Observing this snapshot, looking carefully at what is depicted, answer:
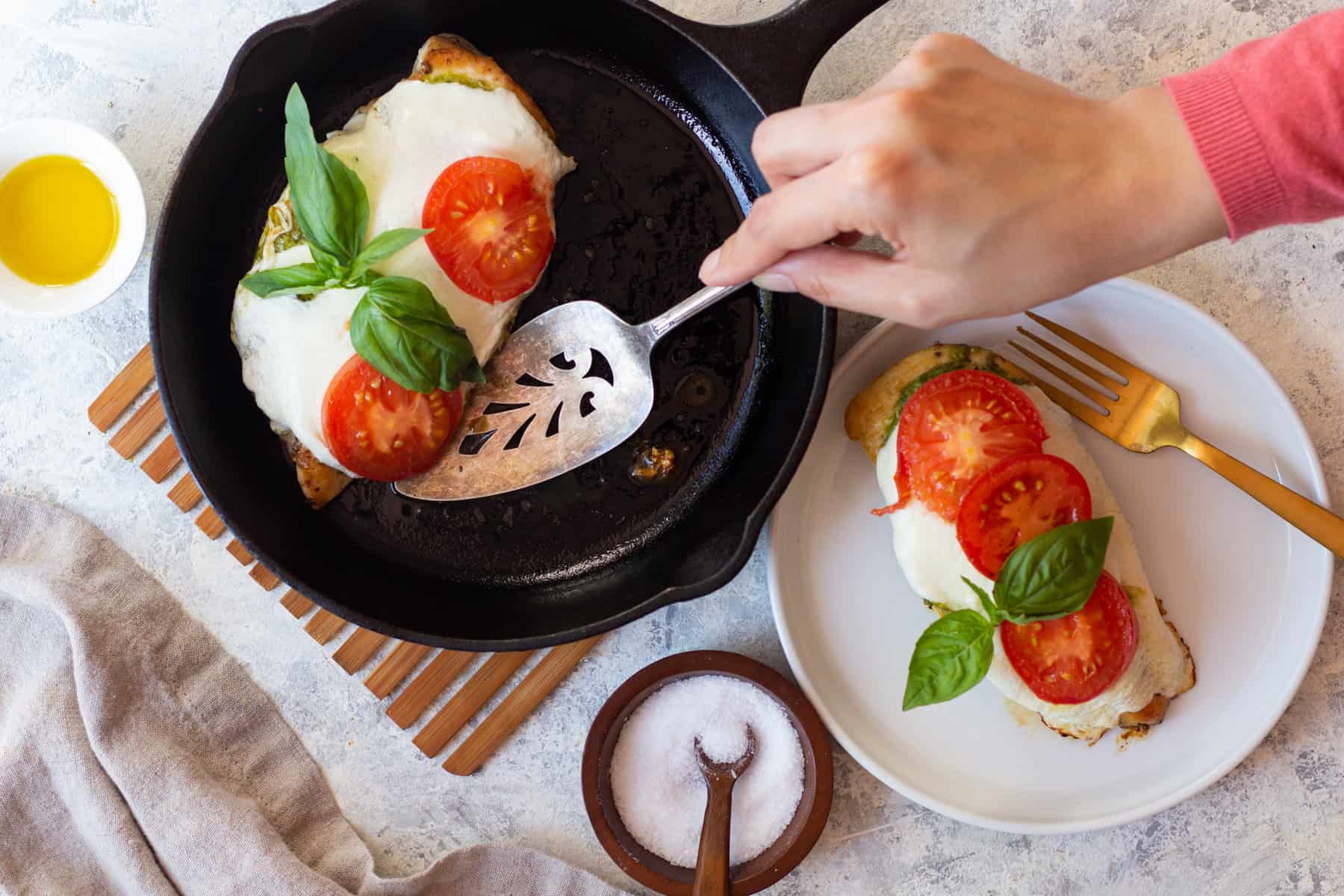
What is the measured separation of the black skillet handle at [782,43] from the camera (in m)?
1.76

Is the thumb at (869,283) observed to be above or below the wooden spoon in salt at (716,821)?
above

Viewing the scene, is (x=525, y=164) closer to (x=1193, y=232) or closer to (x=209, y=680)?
(x=1193, y=232)

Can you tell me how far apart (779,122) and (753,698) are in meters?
1.25

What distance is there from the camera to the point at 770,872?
6.77 feet

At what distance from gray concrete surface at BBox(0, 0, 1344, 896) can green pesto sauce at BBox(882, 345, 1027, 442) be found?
24 centimetres

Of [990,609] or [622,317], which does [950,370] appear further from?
[622,317]

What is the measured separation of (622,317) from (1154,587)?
4.18 feet

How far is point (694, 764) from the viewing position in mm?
2174

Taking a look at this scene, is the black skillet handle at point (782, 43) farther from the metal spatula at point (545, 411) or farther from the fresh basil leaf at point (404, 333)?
the fresh basil leaf at point (404, 333)

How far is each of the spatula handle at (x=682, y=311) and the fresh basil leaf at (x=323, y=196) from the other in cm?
59

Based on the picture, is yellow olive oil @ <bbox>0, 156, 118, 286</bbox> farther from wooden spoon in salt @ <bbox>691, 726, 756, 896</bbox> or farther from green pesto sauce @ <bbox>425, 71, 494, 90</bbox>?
wooden spoon in salt @ <bbox>691, 726, 756, 896</bbox>

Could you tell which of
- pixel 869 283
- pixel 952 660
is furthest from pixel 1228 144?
pixel 952 660

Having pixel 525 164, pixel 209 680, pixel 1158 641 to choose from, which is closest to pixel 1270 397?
pixel 1158 641

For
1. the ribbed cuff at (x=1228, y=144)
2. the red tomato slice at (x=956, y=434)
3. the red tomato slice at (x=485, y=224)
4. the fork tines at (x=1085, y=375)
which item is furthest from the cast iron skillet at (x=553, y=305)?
the ribbed cuff at (x=1228, y=144)
